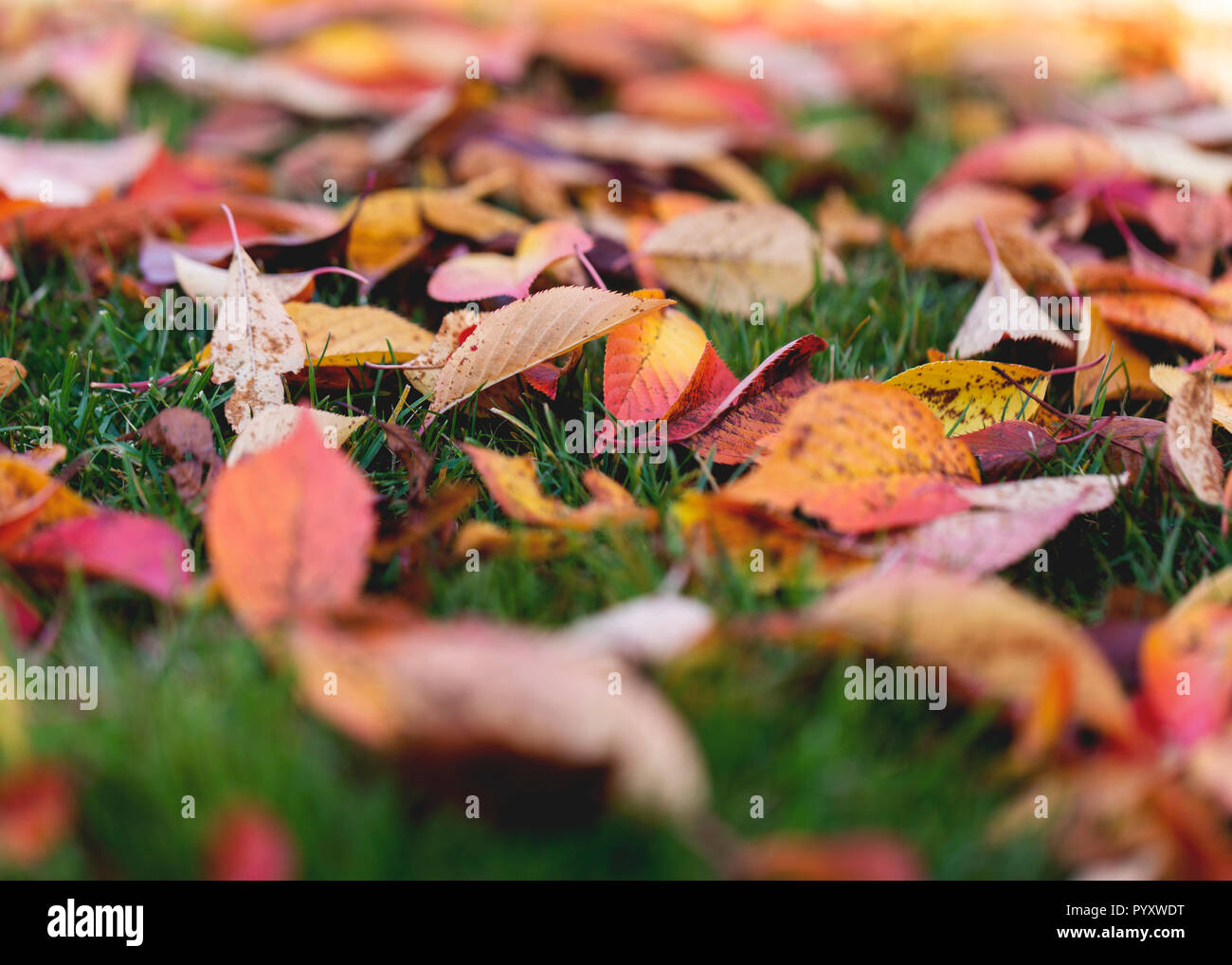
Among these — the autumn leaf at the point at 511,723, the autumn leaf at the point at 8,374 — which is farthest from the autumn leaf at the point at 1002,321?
the autumn leaf at the point at 8,374

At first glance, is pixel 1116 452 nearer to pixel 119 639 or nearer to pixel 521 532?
pixel 521 532

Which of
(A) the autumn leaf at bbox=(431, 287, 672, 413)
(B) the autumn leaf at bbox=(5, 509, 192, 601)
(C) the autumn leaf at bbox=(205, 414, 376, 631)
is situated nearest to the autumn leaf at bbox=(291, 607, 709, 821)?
(C) the autumn leaf at bbox=(205, 414, 376, 631)

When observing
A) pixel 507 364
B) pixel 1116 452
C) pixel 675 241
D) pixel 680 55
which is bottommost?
pixel 1116 452

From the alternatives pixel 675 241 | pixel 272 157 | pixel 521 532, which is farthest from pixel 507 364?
pixel 272 157

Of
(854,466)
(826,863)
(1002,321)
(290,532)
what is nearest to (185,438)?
(290,532)

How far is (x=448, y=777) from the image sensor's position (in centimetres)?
81

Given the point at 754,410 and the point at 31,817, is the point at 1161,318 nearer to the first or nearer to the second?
the point at 754,410

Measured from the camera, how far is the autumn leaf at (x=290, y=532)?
3.22 feet

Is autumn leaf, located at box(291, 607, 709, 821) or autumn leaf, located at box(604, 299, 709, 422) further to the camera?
autumn leaf, located at box(604, 299, 709, 422)

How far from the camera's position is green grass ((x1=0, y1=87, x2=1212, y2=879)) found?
2.59 feet

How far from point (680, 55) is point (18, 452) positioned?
245 cm

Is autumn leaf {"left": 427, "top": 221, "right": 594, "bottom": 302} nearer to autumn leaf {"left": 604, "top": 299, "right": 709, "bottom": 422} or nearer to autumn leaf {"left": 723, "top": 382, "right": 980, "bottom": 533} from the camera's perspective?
autumn leaf {"left": 604, "top": 299, "right": 709, "bottom": 422}

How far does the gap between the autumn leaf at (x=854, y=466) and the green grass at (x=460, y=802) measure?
97mm

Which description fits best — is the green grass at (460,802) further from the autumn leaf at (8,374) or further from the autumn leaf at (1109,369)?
the autumn leaf at (1109,369)
